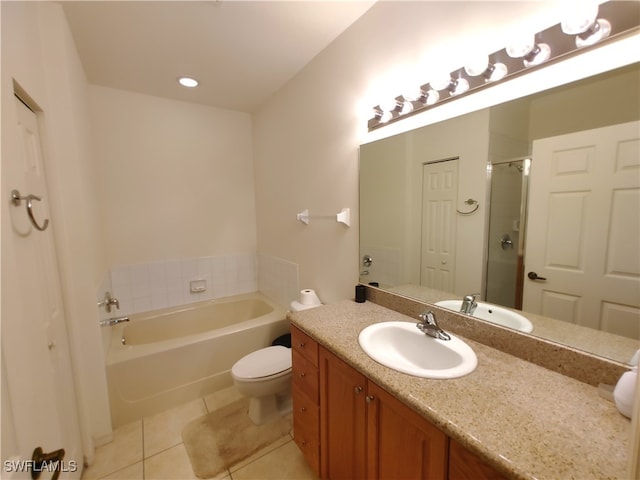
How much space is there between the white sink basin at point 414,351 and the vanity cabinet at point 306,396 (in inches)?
11.7

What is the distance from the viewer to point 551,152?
948mm

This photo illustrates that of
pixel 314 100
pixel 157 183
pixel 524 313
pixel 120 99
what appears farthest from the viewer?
pixel 157 183

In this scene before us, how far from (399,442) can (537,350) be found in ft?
1.93

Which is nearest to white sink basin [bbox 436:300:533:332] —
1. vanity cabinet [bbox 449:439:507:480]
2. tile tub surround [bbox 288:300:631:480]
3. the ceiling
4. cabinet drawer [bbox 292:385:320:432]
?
tile tub surround [bbox 288:300:631:480]

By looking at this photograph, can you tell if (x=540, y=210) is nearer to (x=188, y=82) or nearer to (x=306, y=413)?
A: (x=306, y=413)

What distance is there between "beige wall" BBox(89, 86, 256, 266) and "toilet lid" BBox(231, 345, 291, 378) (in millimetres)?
1451

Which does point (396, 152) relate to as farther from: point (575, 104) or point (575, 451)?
point (575, 451)

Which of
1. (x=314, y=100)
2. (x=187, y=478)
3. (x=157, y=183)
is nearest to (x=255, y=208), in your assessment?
(x=157, y=183)

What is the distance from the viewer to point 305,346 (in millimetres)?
1354

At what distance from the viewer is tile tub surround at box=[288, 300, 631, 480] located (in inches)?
22.9

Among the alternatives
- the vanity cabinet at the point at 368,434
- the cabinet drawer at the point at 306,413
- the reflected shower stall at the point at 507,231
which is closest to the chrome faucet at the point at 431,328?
the reflected shower stall at the point at 507,231

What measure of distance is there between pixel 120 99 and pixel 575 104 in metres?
3.13

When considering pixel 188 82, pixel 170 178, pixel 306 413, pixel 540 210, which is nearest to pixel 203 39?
pixel 188 82

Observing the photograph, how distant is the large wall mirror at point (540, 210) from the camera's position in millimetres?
812
